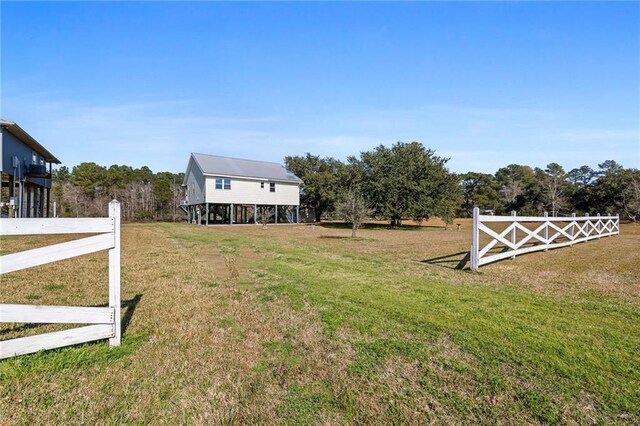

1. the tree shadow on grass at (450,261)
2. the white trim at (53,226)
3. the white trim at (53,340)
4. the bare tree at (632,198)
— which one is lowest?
the tree shadow on grass at (450,261)

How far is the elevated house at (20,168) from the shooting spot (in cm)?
2152

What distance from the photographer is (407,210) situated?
30828 mm

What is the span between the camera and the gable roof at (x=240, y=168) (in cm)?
3316

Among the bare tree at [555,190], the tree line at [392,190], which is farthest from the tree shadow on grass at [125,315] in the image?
the bare tree at [555,190]

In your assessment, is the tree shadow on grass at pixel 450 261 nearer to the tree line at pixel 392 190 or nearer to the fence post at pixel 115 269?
the fence post at pixel 115 269

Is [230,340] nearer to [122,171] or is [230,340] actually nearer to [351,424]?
[351,424]

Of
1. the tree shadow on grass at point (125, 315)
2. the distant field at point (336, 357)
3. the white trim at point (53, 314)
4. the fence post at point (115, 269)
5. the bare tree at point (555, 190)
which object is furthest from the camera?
the bare tree at point (555, 190)

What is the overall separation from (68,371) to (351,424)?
2.39 meters

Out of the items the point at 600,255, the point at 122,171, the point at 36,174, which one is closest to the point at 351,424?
the point at 600,255

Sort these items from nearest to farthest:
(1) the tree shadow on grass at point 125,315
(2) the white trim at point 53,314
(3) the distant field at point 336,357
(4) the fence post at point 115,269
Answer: (3) the distant field at point 336,357, (2) the white trim at point 53,314, (4) the fence post at point 115,269, (1) the tree shadow on grass at point 125,315

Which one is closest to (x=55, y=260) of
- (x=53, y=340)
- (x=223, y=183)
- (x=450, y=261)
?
(x=53, y=340)

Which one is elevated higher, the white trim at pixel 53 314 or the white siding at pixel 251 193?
the white siding at pixel 251 193

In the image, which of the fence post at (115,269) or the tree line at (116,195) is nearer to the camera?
the fence post at (115,269)

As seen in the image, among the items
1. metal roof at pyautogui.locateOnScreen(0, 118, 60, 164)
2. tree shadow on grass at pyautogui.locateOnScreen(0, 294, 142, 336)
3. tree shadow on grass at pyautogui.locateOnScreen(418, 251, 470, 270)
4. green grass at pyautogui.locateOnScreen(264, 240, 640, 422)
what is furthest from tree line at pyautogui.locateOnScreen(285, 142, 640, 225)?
metal roof at pyautogui.locateOnScreen(0, 118, 60, 164)
